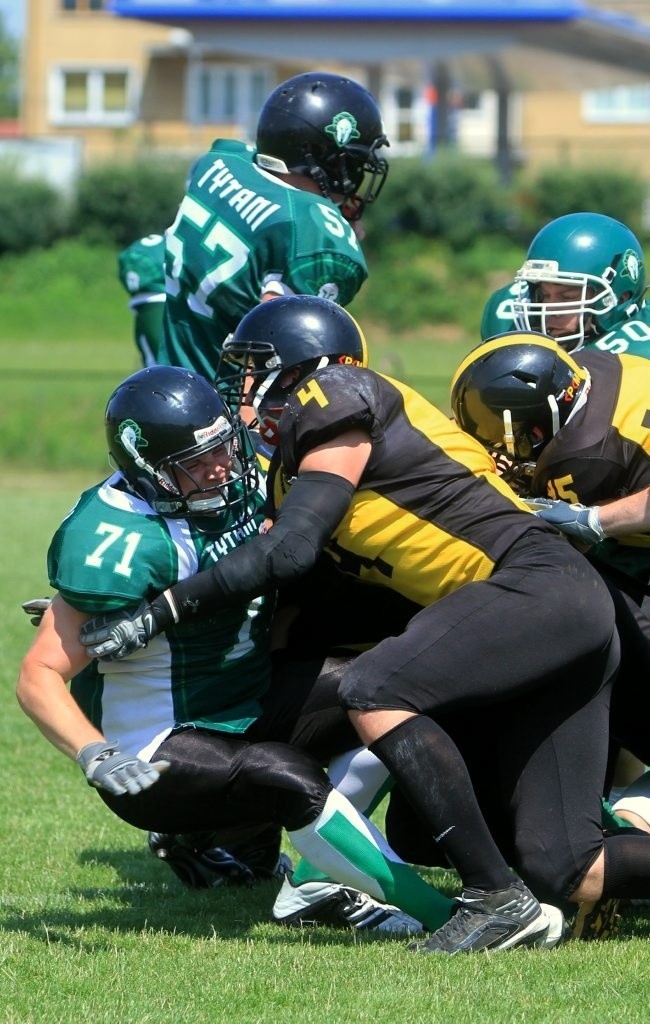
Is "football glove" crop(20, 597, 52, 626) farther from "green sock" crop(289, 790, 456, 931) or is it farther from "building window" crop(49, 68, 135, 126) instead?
"building window" crop(49, 68, 135, 126)

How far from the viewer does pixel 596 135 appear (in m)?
39.6

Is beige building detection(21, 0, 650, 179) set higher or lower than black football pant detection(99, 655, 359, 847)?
lower

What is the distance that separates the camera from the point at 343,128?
17.1 feet

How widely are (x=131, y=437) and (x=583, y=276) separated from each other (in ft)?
5.59

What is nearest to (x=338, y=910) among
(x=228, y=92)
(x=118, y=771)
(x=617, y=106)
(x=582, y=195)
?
(x=118, y=771)

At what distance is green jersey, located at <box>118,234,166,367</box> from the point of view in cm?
716

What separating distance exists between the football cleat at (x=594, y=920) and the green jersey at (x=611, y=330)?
1.59 metres

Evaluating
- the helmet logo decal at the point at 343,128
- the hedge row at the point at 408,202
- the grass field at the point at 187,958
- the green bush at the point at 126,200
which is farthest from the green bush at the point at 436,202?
the helmet logo decal at the point at 343,128

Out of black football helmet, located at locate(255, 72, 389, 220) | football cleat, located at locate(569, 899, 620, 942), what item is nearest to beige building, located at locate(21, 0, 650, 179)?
black football helmet, located at locate(255, 72, 389, 220)

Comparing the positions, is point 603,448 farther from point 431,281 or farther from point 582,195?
point 582,195

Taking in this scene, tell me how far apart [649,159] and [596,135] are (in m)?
6.97

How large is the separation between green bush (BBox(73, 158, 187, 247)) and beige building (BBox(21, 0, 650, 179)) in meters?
4.44

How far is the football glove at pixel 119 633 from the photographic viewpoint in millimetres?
3688

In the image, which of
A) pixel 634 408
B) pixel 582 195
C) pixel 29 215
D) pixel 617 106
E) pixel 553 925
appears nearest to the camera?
pixel 553 925
